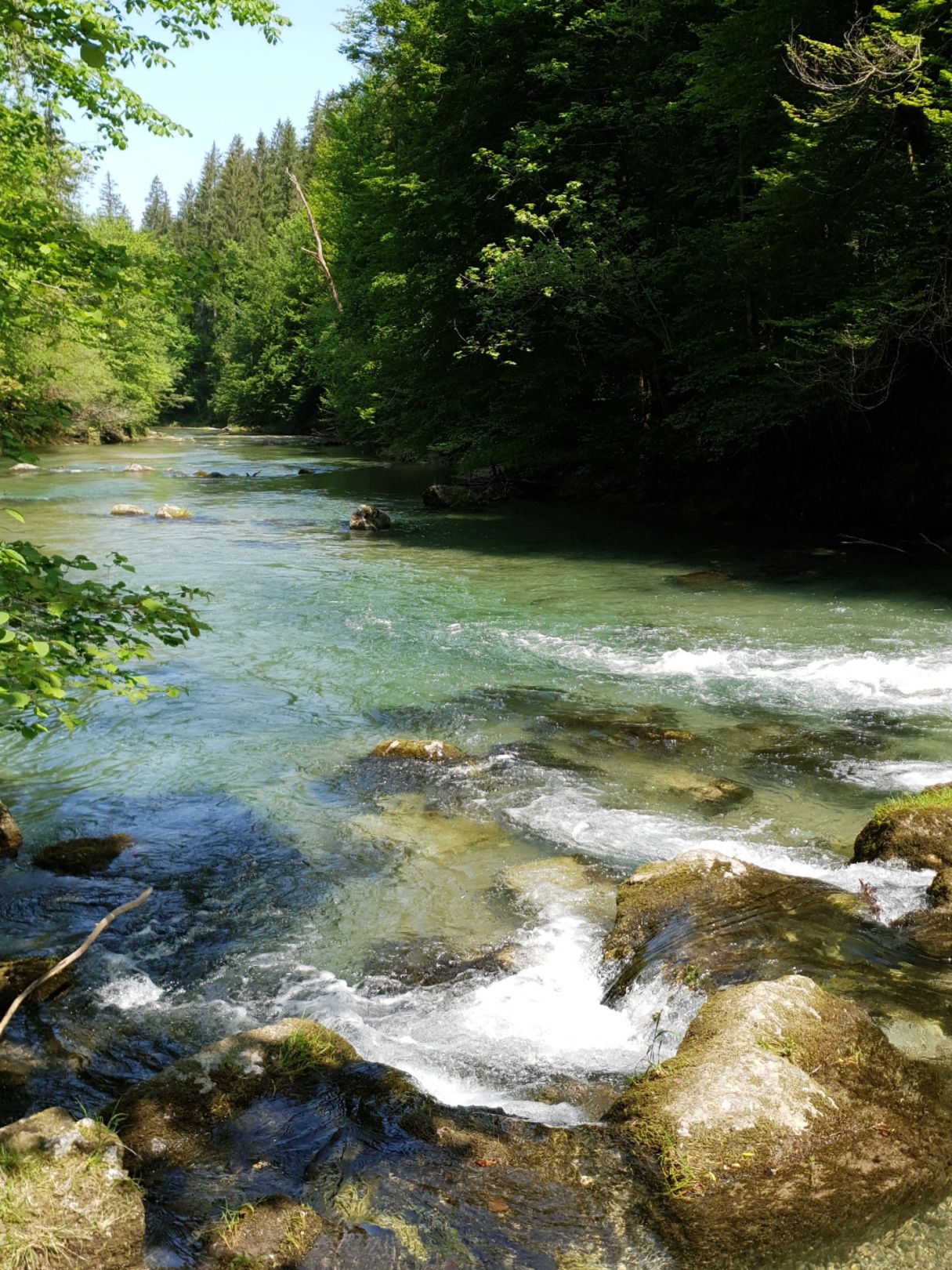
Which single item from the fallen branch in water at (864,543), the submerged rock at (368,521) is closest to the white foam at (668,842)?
the fallen branch in water at (864,543)

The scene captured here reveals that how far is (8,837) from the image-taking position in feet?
23.1

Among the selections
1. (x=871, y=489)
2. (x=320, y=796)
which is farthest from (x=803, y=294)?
(x=320, y=796)

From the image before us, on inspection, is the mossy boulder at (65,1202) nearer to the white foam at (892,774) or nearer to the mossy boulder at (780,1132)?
the mossy boulder at (780,1132)

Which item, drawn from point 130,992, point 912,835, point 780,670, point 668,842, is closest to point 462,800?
point 668,842

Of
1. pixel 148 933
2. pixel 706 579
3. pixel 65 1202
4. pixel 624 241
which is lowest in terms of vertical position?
pixel 148 933

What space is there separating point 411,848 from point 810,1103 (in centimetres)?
405

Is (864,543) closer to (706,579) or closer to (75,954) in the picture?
(706,579)

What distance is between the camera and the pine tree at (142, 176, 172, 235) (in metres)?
117

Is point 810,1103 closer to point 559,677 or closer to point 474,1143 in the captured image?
point 474,1143

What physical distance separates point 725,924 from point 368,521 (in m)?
18.7

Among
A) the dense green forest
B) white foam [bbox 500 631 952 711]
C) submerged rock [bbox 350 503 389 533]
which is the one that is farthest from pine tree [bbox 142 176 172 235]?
white foam [bbox 500 631 952 711]

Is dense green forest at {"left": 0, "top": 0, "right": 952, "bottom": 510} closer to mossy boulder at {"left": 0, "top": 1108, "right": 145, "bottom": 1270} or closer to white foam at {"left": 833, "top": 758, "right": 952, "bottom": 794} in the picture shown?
mossy boulder at {"left": 0, "top": 1108, "right": 145, "bottom": 1270}

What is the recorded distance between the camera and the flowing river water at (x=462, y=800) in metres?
4.90

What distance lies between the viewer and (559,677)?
11500 millimetres
